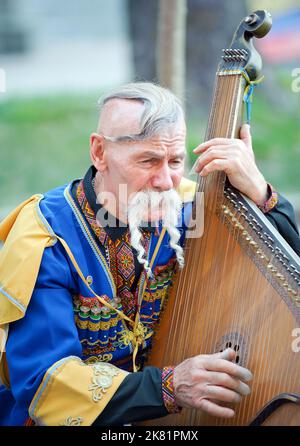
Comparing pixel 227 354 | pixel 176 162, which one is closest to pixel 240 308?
pixel 227 354

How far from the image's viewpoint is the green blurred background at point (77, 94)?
827 cm

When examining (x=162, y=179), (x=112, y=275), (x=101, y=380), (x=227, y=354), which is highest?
(x=162, y=179)

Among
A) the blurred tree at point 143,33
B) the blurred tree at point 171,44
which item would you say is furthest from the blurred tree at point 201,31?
the blurred tree at point 171,44

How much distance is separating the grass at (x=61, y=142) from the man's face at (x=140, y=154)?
5.36 meters

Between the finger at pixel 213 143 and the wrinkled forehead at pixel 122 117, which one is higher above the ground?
the wrinkled forehead at pixel 122 117

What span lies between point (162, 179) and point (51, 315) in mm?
602

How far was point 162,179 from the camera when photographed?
2.48 m

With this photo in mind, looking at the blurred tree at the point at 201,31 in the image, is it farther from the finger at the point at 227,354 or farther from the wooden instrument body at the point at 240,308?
the finger at the point at 227,354

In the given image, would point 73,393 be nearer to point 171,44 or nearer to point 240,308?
point 240,308

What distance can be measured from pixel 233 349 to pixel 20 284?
0.74 m

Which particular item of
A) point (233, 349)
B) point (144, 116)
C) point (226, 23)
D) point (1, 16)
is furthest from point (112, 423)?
point (1, 16)

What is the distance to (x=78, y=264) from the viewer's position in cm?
249

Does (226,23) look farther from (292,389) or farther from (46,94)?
(292,389)

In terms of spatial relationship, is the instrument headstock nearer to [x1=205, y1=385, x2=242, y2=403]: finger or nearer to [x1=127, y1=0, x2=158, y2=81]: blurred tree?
[x1=205, y1=385, x2=242, y2=403]: finger
